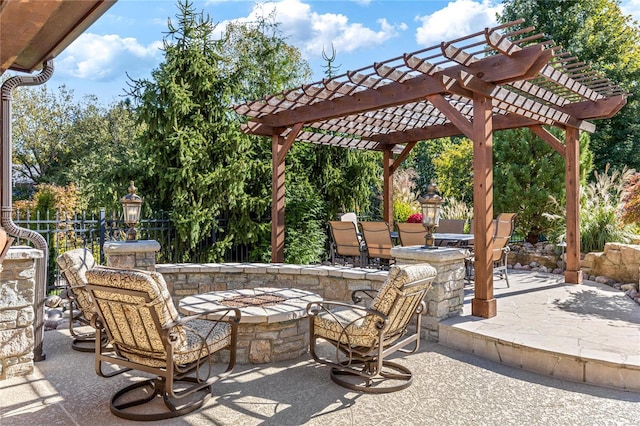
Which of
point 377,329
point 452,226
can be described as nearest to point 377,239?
point 452,226

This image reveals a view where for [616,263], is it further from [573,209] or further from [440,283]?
→ [440,283]

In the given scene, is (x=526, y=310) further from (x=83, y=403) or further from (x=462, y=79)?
(x=83, y=403)

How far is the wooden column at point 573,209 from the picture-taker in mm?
6609

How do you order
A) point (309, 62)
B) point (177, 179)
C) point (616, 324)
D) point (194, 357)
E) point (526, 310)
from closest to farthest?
point (194, 357) < point (616, 324) < point (526, 310) < point (177, 179) < point (309, 62)

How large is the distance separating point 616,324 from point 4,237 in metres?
5.01

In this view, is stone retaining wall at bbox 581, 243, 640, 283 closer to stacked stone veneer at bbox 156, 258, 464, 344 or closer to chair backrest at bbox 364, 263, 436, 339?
stacked stone veneer at bbox 156, 258, 464, 344

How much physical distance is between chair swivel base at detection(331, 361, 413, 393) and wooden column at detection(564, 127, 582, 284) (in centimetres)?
436

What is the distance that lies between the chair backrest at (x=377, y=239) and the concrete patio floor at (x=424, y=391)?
1.93 metres

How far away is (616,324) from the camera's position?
439 cm

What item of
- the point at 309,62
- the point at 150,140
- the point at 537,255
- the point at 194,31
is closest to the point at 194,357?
the point at 150,140

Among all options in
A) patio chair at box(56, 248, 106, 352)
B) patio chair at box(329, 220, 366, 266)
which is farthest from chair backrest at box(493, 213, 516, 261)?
patio chair at box(56, 248, 106, 352)

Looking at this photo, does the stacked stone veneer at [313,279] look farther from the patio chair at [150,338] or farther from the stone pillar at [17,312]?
the patio chair at [150,338]

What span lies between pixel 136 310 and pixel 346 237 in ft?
13.8

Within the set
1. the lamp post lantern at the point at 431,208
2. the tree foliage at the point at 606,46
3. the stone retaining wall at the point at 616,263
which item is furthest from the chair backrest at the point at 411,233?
the tree foliage at the point at 606,46
